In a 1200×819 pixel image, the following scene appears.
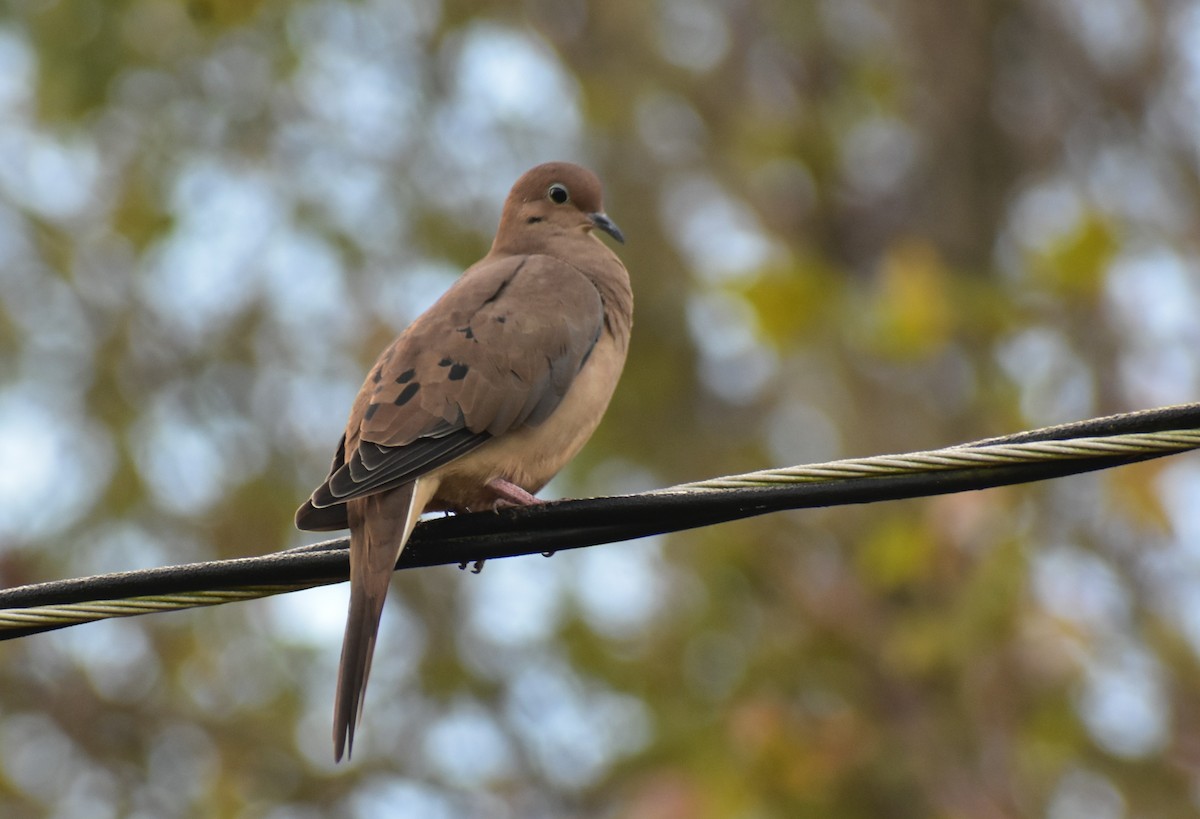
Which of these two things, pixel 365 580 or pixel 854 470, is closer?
pixel 854 470

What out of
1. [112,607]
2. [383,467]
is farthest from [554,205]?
[112,607]

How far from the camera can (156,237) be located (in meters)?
8.30

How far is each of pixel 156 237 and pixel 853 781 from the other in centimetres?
445

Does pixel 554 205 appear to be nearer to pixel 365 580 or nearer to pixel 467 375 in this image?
pixel 467 375

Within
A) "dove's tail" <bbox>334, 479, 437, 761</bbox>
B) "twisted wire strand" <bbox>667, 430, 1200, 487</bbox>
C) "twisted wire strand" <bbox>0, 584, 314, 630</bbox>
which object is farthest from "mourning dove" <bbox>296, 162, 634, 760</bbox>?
"twisted wire strand" <bbox>667, 430, 1200, 487</bbox>

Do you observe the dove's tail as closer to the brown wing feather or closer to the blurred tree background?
the brown wing feather

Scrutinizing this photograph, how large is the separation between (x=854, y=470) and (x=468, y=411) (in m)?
1.28

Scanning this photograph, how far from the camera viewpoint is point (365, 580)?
317 cm

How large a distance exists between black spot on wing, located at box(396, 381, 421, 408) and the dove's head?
1.40 metres

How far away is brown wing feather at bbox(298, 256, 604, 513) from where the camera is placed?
138 inches

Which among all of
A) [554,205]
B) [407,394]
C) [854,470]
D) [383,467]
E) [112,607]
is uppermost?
[554,205]

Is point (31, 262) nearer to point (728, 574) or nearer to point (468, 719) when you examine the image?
point (468, 719)

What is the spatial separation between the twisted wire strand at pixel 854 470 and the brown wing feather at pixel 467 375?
0.78 m

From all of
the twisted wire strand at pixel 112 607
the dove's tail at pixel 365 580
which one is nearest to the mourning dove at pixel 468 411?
the dove's tail at pixel 365 580
